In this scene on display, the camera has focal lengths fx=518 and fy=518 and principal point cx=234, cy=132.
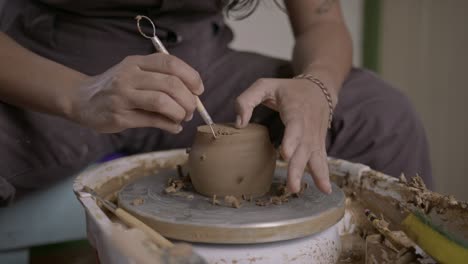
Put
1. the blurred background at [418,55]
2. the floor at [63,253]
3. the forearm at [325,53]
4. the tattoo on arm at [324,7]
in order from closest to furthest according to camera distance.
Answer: the forearm at [325,53] → the tattoo on arm at [324,7] → the floor at [63,253] → the blurred background at [418,55]

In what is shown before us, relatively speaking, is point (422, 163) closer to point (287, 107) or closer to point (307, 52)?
point (307, 52)

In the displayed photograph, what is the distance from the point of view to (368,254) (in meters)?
0.88

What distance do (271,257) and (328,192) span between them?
15cm

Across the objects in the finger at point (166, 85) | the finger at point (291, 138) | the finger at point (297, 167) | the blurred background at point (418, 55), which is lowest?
the blurred background at point (418, 55)

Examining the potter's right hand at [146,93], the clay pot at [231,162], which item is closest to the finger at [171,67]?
the potter's right hand at [146,93]

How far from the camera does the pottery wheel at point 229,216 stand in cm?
80

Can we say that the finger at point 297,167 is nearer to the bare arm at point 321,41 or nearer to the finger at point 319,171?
the finger at point 319,171

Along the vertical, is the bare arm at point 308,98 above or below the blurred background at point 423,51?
above

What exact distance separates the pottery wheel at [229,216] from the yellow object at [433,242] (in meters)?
0.13

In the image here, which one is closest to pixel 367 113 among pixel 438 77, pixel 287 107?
pixel 287 107

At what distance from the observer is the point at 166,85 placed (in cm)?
83

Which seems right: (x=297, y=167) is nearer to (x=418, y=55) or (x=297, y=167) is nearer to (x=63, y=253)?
(x=63, y=253)

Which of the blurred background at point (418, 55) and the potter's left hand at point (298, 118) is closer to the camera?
the potter's left hand at point (298, 118)

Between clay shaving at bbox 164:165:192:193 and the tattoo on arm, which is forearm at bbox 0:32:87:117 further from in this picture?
the tattoo on arm
